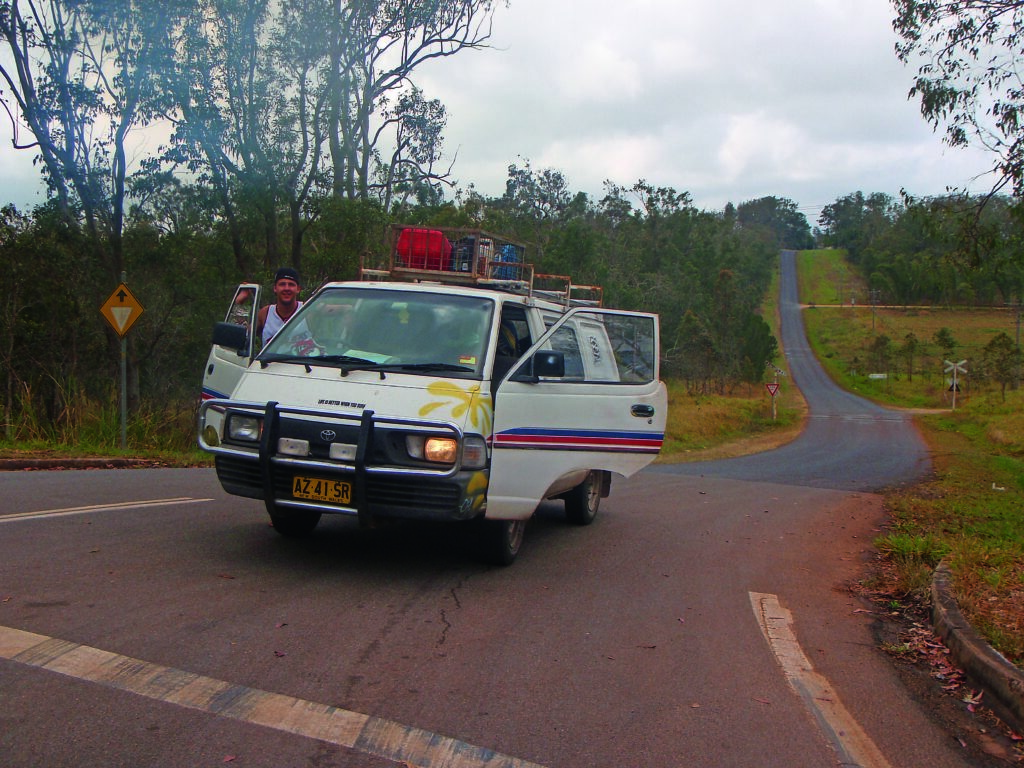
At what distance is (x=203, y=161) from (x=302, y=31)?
4879 millimetres

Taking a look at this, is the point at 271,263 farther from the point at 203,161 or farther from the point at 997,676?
the point at 997,676

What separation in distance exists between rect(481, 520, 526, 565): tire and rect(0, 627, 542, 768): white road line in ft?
9.52

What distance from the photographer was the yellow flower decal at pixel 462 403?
6.26 m

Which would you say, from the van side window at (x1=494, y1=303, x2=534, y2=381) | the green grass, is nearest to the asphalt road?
the van side window at (x1=494, y1=303, x2=534, y2=381)

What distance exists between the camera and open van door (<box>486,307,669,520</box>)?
6.80m

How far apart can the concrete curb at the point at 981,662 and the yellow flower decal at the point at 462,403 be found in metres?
3.13

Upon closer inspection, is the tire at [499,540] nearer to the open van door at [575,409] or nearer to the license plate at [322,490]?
the open van door at [575,409]

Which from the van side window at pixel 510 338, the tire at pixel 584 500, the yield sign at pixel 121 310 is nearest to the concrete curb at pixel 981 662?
the van side window at pixel 510 338

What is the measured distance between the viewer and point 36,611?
5.09 m

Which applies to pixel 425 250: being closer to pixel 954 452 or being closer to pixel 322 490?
pixel 322 490

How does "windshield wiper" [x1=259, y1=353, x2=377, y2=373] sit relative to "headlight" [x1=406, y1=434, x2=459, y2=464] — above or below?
above

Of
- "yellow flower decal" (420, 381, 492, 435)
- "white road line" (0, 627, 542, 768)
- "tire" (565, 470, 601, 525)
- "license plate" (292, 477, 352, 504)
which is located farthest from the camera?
"tire" (565, 470, 601, 525)

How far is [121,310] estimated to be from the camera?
14125 mm

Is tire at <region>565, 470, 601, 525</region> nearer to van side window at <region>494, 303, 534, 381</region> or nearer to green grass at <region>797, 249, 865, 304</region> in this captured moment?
van side window at <region>494, 303, 534, 381</region>
